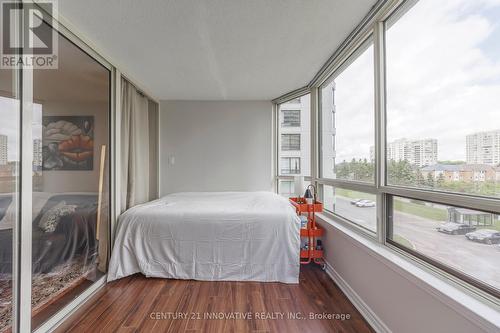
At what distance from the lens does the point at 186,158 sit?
3.61 metres

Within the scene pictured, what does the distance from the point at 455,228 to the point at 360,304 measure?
1.00 m

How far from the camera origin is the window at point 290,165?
11.1 ft

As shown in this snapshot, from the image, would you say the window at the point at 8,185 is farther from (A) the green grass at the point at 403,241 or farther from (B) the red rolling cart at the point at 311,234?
(A) the green grass at the point at 403,241

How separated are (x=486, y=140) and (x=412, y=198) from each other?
1.66 ft

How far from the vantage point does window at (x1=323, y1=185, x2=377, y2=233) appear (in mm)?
1793

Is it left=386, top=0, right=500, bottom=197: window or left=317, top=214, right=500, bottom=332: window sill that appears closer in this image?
left=317, top=214, right=500, bottom=332: window sill

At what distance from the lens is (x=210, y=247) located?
2.19m

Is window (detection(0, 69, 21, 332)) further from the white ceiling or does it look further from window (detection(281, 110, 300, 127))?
window (detection(281, 110, 300, 127))

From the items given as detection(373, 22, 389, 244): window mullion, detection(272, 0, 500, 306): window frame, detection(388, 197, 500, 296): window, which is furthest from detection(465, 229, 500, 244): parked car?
detection(373, 22, 389, 244): window mullion

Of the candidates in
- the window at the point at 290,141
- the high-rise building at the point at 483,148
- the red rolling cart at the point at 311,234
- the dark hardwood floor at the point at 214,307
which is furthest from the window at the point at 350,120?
the dark hardwood floor at the point at 214,307

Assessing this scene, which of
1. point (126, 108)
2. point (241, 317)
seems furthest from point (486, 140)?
point (126, 108)

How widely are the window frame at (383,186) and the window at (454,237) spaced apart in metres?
0.03

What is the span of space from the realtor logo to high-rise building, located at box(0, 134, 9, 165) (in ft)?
1.38

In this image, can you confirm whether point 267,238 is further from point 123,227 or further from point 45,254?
point 45,254
